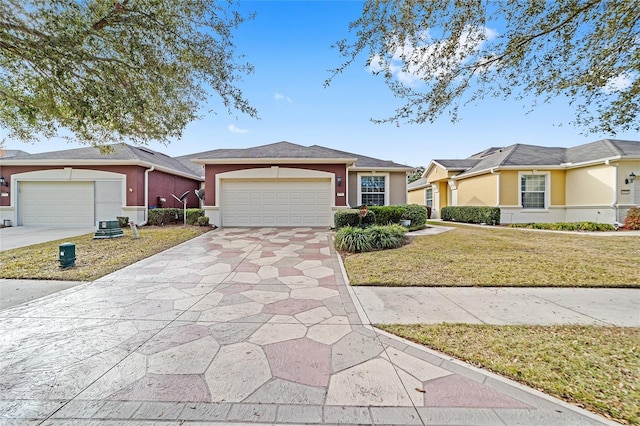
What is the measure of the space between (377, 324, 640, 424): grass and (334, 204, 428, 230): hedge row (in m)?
7.04

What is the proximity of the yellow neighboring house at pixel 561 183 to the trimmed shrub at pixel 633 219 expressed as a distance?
0.95ft

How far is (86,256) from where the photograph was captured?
6.80 meters

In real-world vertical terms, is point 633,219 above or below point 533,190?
below

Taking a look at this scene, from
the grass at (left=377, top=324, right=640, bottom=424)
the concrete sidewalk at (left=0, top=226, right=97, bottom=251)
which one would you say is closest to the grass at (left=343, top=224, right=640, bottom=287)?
the grass at (left=377, top=324, right=640, bottom=424)

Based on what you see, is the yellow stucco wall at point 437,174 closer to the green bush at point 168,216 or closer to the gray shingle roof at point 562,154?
the gray shingle roof at point 562,154

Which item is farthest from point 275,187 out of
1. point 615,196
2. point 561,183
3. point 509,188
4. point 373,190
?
point 615,196

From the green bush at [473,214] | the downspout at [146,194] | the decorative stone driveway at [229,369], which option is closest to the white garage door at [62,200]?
the downspout at [146,194]

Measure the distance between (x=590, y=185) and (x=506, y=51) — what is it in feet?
45.2

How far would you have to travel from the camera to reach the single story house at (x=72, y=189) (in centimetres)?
1284

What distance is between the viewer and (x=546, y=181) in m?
14.3

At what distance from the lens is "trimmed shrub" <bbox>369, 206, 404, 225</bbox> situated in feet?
37.4

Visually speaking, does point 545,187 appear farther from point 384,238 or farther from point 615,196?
point 384,238

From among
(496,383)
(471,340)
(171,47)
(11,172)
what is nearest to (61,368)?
(496,383)

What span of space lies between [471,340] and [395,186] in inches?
505
